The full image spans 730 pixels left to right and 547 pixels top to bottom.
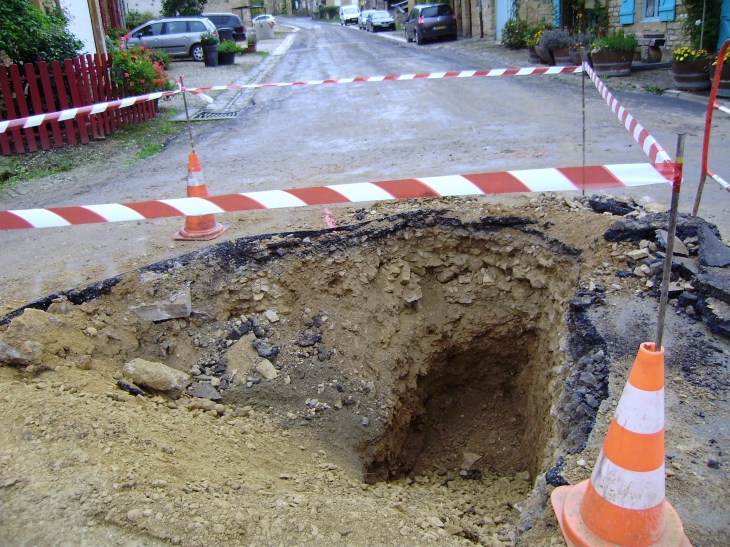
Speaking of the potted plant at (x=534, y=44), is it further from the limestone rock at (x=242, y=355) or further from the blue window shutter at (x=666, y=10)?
the limestone rock at (x=242, y=355)

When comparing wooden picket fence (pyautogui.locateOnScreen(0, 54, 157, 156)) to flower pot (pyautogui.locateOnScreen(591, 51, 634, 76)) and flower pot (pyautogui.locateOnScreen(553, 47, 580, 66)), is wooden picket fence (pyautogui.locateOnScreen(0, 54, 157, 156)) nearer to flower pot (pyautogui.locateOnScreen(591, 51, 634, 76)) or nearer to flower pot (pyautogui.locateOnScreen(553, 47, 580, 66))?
flower pot (pyautogui.locateOnScreen(591, 51, 634, 76))

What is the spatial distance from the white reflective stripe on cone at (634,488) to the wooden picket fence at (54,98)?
982 centimetres

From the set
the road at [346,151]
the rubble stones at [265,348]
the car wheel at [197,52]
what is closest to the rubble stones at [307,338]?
the rubble stones at [265,348]

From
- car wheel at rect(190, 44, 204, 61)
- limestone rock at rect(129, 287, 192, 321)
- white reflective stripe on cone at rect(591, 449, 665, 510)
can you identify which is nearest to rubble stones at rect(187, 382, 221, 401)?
limestone rock at rect(129, 287, 192, 321)

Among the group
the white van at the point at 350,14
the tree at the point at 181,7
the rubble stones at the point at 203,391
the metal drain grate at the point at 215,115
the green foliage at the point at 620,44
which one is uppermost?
the white van at the point at 350,14

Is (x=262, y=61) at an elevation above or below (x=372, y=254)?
above

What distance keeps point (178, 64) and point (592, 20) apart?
1478 centimetres

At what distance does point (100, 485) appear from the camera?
2639mm

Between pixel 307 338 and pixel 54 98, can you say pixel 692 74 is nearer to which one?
pixel 307 338

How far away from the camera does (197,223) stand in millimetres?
5223

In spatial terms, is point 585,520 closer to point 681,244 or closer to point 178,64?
point 681,244

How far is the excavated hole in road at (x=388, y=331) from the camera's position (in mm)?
4141

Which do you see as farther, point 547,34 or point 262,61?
point 262,61

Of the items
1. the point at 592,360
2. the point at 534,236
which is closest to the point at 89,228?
the point at 534,236
